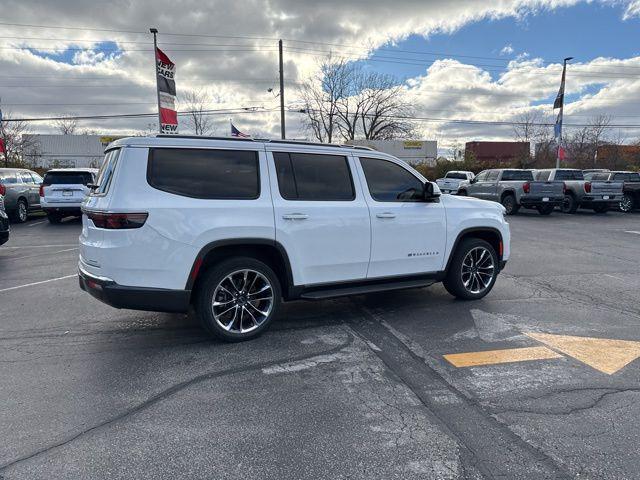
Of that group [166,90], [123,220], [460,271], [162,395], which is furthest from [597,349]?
[166,90]

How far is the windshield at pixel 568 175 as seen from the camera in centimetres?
1818

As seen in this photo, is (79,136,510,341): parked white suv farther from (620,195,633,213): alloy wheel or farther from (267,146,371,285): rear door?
(620,195,633,213): alloy wheel

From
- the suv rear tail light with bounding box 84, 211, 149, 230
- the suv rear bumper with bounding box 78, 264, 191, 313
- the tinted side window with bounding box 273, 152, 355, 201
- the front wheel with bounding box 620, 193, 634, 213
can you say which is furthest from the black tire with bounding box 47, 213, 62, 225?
the front wheel with bounding box 620, 193, 634, 213

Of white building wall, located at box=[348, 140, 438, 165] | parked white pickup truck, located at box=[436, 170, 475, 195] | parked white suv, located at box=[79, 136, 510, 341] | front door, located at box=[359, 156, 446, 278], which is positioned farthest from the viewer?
white building wall, located at box=[348, 140, 438, 165]

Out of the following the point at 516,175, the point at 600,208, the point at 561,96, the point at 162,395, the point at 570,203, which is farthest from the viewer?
the point at 561,96

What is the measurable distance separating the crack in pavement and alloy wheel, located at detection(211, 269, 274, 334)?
23.9 inches

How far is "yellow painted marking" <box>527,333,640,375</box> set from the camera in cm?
397

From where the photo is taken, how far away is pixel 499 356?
13.5 ft

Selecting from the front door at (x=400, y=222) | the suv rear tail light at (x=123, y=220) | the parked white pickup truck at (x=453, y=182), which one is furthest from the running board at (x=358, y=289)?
the parked white pickup truck at (x=453, y=182)

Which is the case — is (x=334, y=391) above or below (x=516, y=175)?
below

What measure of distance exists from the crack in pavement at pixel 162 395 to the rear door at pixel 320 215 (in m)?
0.78

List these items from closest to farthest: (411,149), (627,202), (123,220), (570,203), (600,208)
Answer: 1. (123,220)
2. (570,203)
3. (600,208)
4. (627,202)
5. (411,149)

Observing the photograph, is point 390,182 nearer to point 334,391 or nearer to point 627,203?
point 334,391

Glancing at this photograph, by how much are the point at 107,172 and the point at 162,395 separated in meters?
2.16
